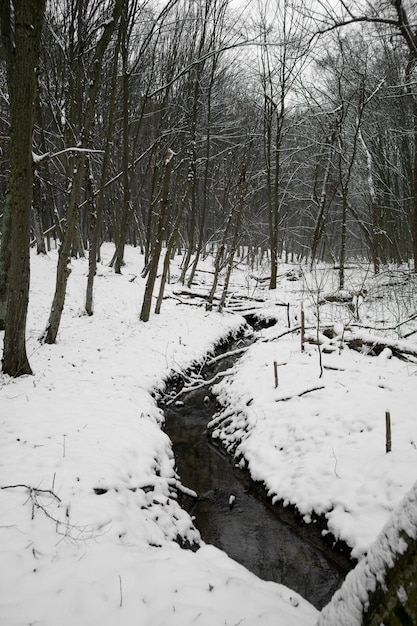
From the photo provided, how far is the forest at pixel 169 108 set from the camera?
5585 mm

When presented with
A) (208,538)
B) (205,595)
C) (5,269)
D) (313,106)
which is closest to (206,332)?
(5,269)

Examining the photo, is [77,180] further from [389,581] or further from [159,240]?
[389,581]

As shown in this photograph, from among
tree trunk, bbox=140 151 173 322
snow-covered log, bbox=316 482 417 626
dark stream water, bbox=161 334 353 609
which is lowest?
dark stream water, bbox=161 334 353 609

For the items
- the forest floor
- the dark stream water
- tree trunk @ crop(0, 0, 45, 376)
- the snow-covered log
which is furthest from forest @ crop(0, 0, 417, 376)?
the snow-covered log

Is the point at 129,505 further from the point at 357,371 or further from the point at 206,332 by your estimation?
the point at 206,332

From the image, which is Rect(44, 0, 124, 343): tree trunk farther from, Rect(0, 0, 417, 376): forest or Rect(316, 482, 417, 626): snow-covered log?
Rect(316, 482, 417, 626): snow-covered log

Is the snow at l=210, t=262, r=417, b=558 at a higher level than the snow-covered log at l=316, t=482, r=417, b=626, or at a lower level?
lower

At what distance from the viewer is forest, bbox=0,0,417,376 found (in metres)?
5.59

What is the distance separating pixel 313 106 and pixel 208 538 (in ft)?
62.3

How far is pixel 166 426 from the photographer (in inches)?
256

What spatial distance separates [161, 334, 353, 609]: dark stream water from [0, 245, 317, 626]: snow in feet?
1.45

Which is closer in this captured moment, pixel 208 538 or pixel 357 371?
pixel 208 538

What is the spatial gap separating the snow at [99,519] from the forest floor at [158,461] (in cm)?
1

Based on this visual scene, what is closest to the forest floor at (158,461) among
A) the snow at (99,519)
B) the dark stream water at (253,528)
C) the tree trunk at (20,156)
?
the snow at (99,519)
